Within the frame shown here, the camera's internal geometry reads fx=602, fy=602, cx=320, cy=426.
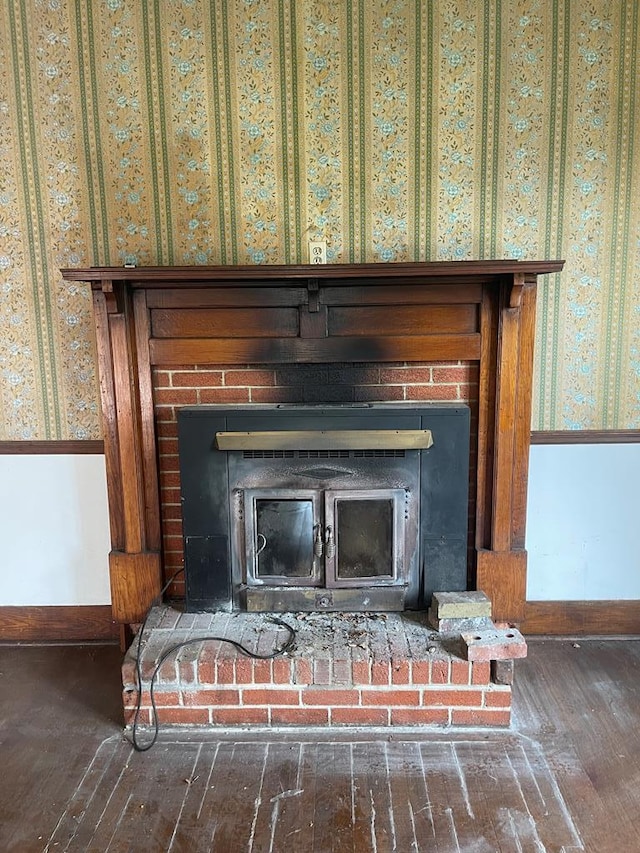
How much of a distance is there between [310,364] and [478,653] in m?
1.16

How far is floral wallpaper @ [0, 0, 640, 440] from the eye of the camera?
2240 millimetres

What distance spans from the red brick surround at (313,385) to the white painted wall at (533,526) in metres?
0.44

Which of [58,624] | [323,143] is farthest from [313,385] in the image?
[58,624]

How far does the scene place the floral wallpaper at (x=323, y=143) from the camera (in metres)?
2.24

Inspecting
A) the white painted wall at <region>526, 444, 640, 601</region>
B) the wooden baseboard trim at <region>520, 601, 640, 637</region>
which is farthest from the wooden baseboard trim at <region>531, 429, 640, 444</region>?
the wooden baseboard trim at <region>520, 601, 640, 637</region>

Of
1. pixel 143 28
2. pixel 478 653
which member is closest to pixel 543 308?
pixel 478 653

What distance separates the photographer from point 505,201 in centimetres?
233

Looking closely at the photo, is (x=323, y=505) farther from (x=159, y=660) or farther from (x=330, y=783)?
(x=330, y=783)

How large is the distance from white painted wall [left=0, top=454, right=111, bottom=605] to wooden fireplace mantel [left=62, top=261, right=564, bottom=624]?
0.78ft

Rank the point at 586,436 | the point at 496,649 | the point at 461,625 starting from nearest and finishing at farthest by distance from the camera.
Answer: the point at 496,649, the point at 461,625, the point at 586,436

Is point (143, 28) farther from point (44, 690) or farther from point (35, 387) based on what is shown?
point (44, 690)

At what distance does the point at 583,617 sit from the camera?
2555mm

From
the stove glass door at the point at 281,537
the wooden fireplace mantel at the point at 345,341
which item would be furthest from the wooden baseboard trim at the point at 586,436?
the stove glass door at the point at 281,537

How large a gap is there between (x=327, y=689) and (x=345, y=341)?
121cm
